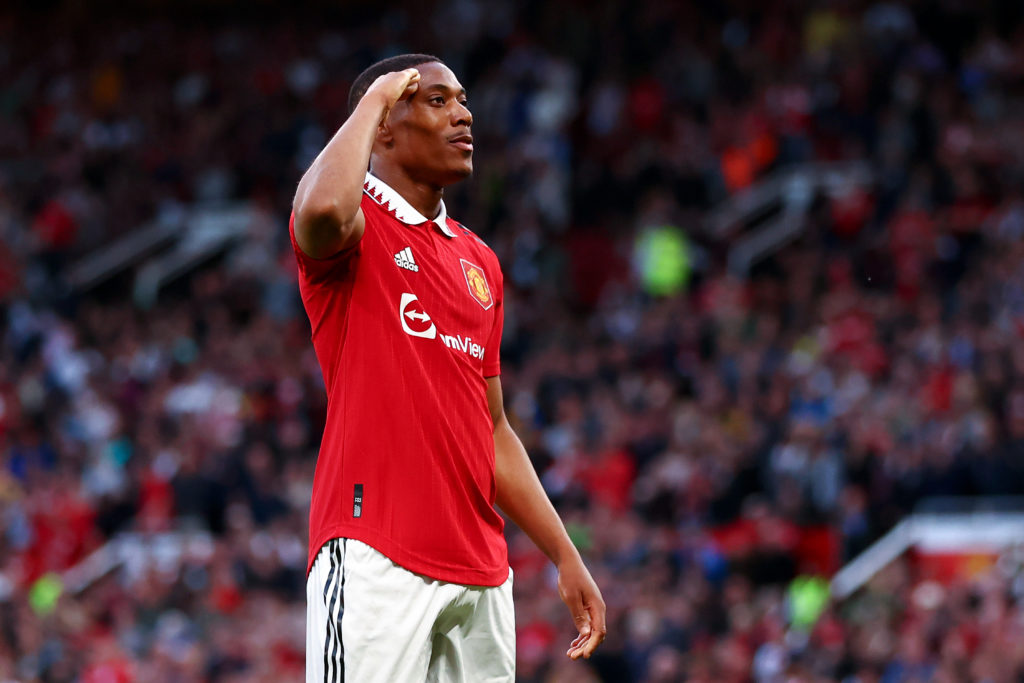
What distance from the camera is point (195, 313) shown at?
16.2 meters

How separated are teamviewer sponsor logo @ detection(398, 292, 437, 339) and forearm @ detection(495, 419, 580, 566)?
50 centimetres

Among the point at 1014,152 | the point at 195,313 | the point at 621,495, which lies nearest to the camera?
the point at 621,495

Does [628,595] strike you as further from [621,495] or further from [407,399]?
[407,399]

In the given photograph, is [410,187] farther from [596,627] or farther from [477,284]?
[596,627]

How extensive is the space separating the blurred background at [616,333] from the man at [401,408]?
5.75 meters

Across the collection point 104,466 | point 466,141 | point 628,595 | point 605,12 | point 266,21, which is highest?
point 266,21

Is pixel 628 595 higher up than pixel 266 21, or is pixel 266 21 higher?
pixel 266 21

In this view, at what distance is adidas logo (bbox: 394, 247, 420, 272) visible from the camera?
12.3ft

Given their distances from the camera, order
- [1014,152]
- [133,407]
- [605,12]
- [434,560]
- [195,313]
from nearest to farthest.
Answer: [434,560], [1014,152], [133,407], [195,313], [605,12]

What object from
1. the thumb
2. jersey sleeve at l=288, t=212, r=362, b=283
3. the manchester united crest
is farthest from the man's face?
the thumb

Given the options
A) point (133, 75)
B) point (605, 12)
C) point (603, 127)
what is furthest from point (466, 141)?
point (133, 75)

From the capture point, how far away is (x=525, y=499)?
4070 millimetres

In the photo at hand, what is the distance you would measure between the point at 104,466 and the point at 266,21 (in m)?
8.94

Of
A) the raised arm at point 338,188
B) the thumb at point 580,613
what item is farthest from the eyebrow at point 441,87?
the thumb at point 580,613
